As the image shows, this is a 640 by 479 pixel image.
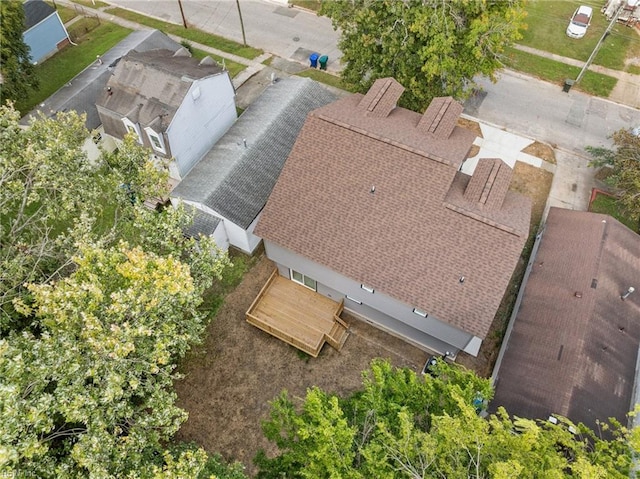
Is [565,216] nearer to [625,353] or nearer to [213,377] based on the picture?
[625,353]

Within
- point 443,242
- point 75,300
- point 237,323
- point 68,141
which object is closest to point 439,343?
point 443,242

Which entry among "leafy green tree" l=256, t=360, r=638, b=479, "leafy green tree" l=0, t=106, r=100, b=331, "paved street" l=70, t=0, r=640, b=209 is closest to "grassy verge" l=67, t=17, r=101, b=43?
"paved street" l=70, t=0, r=640, b=209

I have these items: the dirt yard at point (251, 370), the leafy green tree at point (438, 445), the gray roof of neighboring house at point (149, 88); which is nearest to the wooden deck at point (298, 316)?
the dirt yard at point (251, 370)

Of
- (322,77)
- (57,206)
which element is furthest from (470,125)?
(57,206)

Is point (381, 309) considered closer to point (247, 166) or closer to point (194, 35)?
point (247, 166)

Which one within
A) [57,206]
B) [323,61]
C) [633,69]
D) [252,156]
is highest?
[633,69]

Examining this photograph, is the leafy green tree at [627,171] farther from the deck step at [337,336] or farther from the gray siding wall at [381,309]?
the deck step at [337,336]
